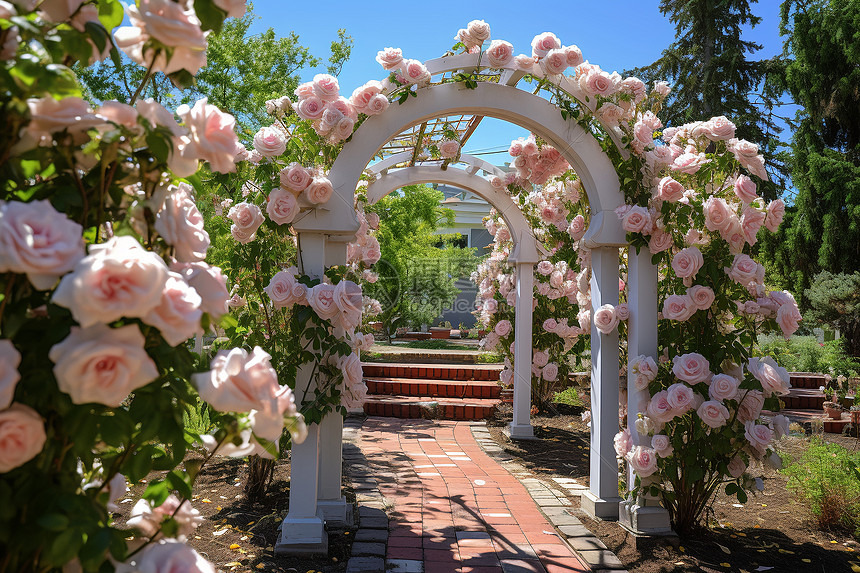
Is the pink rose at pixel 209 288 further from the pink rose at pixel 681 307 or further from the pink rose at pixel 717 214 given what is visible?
the pink rose at pixel 717 214

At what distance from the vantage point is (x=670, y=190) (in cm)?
387

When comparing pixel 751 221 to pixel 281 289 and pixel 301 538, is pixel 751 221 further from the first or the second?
pixel 301 538

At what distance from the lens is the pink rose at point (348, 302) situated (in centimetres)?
366

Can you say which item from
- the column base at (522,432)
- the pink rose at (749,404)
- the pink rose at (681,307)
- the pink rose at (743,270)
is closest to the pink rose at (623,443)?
the pink rose at (749,404)

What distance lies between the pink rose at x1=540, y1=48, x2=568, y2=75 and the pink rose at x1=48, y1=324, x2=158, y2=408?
3809 millimetres

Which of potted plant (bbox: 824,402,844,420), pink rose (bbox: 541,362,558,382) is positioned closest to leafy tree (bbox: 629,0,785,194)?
potted plant (bbox: 824,402,844,420)

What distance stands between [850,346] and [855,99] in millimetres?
→ 6110

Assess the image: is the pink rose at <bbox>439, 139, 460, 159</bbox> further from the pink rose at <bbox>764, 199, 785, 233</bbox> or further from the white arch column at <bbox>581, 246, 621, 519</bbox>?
the pink rose at <bbox>764, 199, 785, 233</bbox>

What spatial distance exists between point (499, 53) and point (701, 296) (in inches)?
84.0

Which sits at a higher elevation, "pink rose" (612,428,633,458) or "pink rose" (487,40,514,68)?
"pink rose" (487,40,514,68)

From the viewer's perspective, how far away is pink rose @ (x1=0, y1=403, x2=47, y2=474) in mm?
946

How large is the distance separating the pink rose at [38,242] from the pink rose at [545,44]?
3.84m

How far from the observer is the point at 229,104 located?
11.1 metres

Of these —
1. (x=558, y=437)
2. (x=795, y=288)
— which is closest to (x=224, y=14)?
(x=558, y=437)
